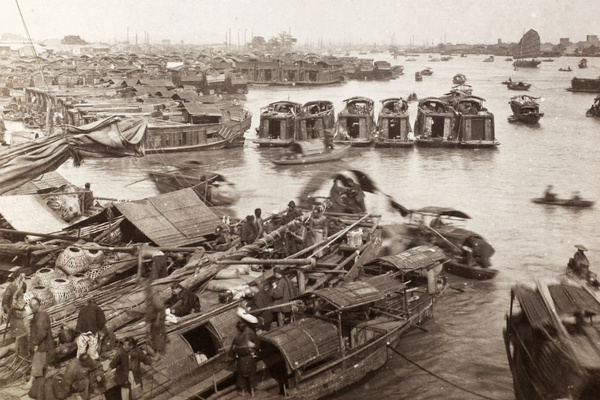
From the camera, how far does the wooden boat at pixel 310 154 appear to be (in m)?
38.2

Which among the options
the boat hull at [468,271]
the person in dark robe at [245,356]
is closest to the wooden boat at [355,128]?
the boat hull at [468,271]

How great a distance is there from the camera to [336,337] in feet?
37.9

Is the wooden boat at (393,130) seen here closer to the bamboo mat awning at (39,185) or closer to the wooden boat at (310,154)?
the wooden boat at (310,154)

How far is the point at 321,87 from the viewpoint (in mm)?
93312

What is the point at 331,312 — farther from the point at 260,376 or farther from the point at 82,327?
the point at 82,327

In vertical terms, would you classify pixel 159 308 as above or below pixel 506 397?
above

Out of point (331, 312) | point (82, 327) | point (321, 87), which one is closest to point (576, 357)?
point (331, 312)

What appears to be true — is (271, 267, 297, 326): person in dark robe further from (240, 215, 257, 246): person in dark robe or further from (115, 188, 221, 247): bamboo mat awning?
(115, 188, 221, 247): bamboo mat awning

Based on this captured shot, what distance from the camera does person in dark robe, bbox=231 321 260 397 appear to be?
10.7m

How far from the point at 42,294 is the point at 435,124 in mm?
37149

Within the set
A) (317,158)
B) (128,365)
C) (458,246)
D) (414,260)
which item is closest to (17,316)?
(128,365)

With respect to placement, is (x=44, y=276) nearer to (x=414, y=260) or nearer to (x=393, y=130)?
(x=414, y=260)

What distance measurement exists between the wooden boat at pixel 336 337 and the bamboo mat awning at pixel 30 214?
912cm

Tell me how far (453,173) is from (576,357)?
29269mm
